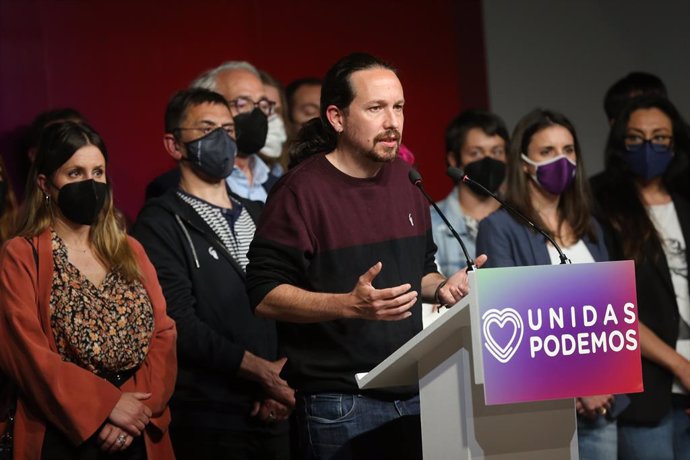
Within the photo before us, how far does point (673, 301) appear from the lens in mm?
4016

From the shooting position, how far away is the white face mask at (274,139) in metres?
4.66

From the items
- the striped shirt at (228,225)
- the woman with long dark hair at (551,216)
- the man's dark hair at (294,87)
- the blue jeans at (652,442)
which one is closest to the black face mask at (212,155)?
the striped shirt at (228,225)

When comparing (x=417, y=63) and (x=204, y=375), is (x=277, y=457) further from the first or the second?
(x=417, y=63)

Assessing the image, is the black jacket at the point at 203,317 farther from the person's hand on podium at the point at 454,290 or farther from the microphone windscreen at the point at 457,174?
the microphone windscreen at the point at 457,174

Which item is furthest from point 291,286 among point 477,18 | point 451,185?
point 477,18

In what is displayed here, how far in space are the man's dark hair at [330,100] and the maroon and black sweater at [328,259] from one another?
0.16m

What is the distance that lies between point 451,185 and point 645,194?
2.04m

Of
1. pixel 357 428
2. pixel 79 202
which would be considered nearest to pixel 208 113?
pixel 79 202

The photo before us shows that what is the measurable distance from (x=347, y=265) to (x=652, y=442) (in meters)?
1.73

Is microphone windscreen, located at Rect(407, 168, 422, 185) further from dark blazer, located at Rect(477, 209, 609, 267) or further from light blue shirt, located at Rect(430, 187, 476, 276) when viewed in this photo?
light blue shirt, located at Rect(430, 187, 476, 276)

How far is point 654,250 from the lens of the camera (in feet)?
13.3

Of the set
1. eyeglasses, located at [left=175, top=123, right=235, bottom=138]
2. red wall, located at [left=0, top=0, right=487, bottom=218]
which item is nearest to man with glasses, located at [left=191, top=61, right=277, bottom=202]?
eyeglasses, located at [left=175, top=123, right=235, bottom=138]

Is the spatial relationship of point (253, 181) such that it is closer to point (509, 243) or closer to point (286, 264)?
point (509, 243)

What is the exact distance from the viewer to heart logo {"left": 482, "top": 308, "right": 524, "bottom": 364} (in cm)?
224
